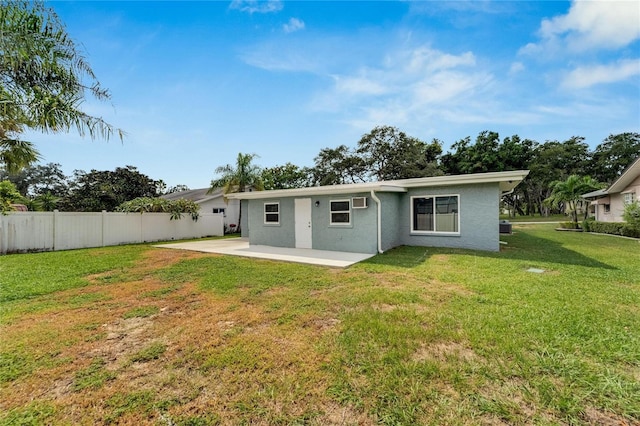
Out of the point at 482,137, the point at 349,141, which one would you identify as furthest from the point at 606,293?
the point at 482,137

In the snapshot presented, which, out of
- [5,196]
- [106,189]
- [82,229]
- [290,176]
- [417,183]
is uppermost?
[290,176]

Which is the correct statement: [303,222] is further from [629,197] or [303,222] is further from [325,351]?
[629,197]

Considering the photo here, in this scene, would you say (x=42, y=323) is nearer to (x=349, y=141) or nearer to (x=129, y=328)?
(x=129, y=328)

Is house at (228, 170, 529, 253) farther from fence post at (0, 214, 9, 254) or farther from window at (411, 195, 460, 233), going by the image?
fence post at (0, 214, 9, 254)

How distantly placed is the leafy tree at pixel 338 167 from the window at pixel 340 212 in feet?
64.7

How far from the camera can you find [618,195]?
62.6 feet

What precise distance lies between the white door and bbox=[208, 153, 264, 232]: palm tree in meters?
9.20

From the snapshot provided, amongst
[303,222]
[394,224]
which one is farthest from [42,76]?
[394,224]

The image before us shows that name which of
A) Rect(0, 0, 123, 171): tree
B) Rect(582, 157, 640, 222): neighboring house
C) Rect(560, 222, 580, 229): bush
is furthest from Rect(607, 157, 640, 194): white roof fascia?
Rect(0, 0, 123, 171): tree

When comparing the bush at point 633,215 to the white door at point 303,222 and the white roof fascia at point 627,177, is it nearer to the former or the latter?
the white roof fascia at point 627,177

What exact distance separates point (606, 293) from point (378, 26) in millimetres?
9655

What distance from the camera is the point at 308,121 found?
1595cm

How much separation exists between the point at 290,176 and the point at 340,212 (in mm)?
21147

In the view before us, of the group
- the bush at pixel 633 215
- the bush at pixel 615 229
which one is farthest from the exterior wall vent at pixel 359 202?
the bush at pixel 615 229
